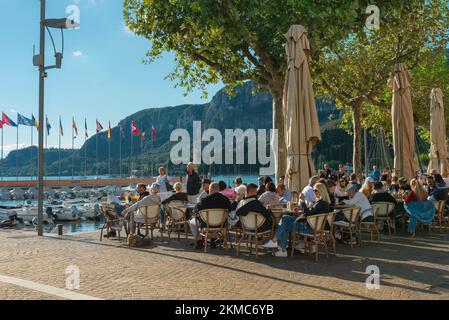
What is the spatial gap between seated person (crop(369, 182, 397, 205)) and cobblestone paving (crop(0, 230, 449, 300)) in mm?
1000

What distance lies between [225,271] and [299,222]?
2.05 meters

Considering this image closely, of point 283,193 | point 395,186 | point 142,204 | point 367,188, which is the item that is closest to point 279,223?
point 283,193

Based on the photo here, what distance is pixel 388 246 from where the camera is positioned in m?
9.36

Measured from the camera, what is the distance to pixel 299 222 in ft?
27.9

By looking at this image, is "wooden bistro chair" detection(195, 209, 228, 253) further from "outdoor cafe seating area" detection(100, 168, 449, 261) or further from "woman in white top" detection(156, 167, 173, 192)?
"woman in white top" detection(156, 167, 173, 192)

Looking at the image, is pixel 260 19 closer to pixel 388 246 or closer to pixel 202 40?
pixel 202 40

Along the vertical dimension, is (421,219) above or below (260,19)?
below

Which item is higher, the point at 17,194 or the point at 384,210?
the point at 384,210

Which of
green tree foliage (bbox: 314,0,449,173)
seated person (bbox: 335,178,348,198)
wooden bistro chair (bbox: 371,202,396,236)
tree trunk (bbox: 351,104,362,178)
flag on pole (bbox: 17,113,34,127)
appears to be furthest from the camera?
flag on pole (bbox: 17,113,34,127)

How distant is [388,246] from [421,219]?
206cm

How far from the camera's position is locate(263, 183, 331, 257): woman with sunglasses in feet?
26.9

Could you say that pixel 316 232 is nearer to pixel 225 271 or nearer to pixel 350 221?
pixel 350 221

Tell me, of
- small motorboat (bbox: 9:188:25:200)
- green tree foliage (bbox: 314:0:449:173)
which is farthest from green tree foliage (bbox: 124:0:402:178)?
small motorboat (bbox: 9:188:25:200)
